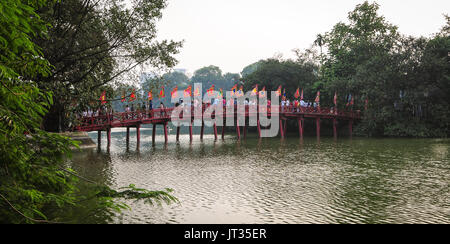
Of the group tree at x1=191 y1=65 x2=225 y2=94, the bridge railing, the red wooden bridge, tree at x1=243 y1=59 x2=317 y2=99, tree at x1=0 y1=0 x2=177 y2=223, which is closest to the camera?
tree at x1=0 y1=0 x2=177 y2=223

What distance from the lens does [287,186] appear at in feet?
35.6

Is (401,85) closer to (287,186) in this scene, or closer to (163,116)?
(163,116)

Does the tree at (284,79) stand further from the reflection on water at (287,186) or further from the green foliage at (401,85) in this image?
the reflection on water at (287,186)

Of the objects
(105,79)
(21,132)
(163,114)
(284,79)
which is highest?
(284,79)

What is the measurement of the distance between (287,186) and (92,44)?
10729 millimetres

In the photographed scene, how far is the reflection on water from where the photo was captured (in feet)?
25.8

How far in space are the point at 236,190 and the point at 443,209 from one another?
5107 millimetres

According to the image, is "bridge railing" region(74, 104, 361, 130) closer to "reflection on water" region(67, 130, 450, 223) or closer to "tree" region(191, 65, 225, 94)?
"reflection on water" region(67, 130, 450, 223)

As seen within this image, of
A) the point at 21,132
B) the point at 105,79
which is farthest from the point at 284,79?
the point at 21,132

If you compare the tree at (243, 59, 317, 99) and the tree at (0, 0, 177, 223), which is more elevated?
the tree at (243, 59, 317, 99)

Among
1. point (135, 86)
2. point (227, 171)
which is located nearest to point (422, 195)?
point (227, 171)

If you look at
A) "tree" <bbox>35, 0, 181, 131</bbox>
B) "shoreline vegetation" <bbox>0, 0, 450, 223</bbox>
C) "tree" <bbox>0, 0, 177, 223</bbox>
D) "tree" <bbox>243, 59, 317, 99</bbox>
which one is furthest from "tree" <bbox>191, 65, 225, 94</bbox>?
"tree" <bbox>0, 0, 177, 223</bbox>

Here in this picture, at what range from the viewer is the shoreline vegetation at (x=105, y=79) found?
16.4 ft

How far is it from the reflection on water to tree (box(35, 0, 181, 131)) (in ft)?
11.5
